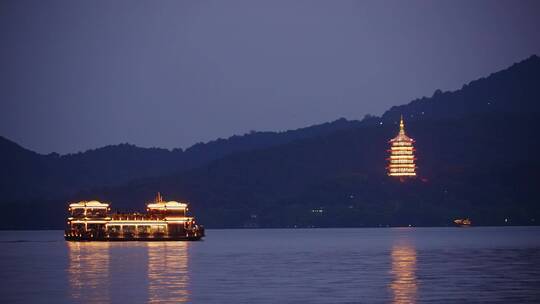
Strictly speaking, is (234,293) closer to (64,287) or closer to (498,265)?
(64,287)

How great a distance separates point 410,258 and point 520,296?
55625 mm

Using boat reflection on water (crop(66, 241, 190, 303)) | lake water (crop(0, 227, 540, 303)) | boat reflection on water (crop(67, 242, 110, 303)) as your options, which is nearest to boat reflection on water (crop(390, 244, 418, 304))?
lake water (crop(0, 227, 540, 303))

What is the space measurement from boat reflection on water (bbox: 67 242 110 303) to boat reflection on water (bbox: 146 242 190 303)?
3525 mm

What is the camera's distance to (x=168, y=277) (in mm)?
98562

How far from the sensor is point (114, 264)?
396 feet

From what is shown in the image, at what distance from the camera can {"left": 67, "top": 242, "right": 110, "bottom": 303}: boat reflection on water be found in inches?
3115

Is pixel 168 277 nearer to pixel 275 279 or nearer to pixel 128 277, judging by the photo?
pixel 128 277

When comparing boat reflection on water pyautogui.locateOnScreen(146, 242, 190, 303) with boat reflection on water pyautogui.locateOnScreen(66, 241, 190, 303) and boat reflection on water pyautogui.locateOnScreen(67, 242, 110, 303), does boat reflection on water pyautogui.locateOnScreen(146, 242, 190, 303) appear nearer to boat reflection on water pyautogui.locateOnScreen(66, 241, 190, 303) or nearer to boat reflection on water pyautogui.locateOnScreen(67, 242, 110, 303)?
boat reflection on water pyautogui.locateOnScreen(66, 241, 190, 303)

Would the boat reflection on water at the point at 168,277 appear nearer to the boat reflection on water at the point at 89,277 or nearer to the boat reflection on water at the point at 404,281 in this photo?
the boat reflection on water at the point at 89,277

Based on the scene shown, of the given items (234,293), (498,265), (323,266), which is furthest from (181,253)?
(234,293)

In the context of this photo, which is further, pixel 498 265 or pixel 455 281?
pixel 498 265

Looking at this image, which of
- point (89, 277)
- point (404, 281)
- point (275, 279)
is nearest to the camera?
point (404, 281)

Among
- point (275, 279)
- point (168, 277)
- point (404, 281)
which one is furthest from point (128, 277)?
point (404, 281)

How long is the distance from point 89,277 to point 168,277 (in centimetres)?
675
